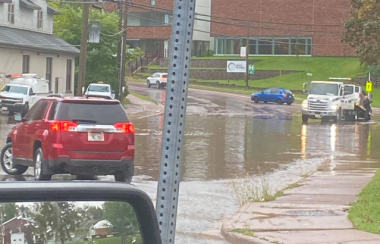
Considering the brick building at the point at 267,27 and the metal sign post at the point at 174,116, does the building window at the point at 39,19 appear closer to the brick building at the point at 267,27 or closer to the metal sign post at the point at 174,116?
the brick building at the point at 267,27

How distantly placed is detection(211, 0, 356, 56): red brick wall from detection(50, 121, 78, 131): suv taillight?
68.5 meters

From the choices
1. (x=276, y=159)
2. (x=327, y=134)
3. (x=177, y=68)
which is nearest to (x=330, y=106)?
(x=327, y=134)

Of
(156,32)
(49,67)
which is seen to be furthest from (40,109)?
(156,32)

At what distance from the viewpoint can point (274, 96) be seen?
59781 mm

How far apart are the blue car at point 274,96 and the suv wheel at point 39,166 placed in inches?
1810

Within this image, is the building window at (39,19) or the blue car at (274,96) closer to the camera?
the building window at (39,19)

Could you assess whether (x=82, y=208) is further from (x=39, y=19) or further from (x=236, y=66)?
(x=236, y=66)

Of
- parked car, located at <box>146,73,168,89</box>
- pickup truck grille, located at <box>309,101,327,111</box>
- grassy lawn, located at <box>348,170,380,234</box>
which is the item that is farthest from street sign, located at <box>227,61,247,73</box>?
grassy lawn, located at <box>348,170,380,234</box>

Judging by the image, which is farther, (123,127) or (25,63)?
(25,63)

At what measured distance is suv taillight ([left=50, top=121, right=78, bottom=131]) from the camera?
45.7ft

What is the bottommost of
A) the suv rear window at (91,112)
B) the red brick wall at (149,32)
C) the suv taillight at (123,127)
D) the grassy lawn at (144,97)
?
the grassy lawn at (144,97)

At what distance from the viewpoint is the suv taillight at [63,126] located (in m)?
13.9

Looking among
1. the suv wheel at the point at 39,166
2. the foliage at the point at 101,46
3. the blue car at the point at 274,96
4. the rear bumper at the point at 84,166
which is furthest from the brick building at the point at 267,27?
the rear bumper at the point at 84,166

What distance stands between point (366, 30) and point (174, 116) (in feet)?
49.5
